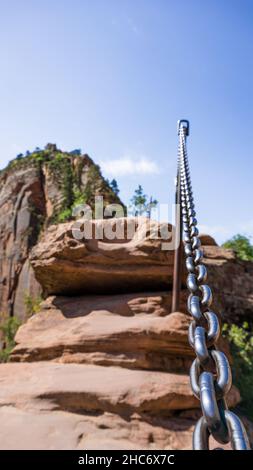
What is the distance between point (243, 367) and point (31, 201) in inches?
731

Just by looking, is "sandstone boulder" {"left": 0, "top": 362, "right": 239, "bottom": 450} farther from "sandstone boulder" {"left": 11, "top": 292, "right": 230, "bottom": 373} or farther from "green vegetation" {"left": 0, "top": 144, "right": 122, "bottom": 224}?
"green vegetation" {"left": 0, "top": 144, "right": 122, "bottom": 224}

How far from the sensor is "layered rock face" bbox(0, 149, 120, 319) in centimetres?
2055

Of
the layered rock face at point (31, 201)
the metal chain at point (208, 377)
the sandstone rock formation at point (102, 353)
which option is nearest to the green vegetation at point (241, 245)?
the layered rock face at point (31, 201)

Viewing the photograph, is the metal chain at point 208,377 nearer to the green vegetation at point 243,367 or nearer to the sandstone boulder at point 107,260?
the sandstone boulder at point 107,260

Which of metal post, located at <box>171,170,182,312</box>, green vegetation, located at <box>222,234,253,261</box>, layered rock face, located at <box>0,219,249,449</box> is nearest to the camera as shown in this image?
layered rock face, located at <box>0,219,249,449</box>

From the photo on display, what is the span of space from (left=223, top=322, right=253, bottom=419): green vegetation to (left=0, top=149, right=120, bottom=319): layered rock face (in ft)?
36.6

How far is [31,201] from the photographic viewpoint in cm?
2320

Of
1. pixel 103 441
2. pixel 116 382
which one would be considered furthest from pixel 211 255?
pixel 103 441

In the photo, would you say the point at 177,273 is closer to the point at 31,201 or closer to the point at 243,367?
the point at 243,367

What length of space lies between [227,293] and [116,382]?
367 inches

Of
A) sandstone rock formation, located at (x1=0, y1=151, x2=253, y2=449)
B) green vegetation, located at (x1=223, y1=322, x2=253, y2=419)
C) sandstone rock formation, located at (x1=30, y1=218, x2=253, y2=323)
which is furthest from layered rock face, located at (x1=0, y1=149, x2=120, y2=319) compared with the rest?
sandstone rock formation, located at (x1=0, y1=151, x2=253, y2=449)

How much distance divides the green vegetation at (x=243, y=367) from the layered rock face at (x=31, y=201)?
11145mm
